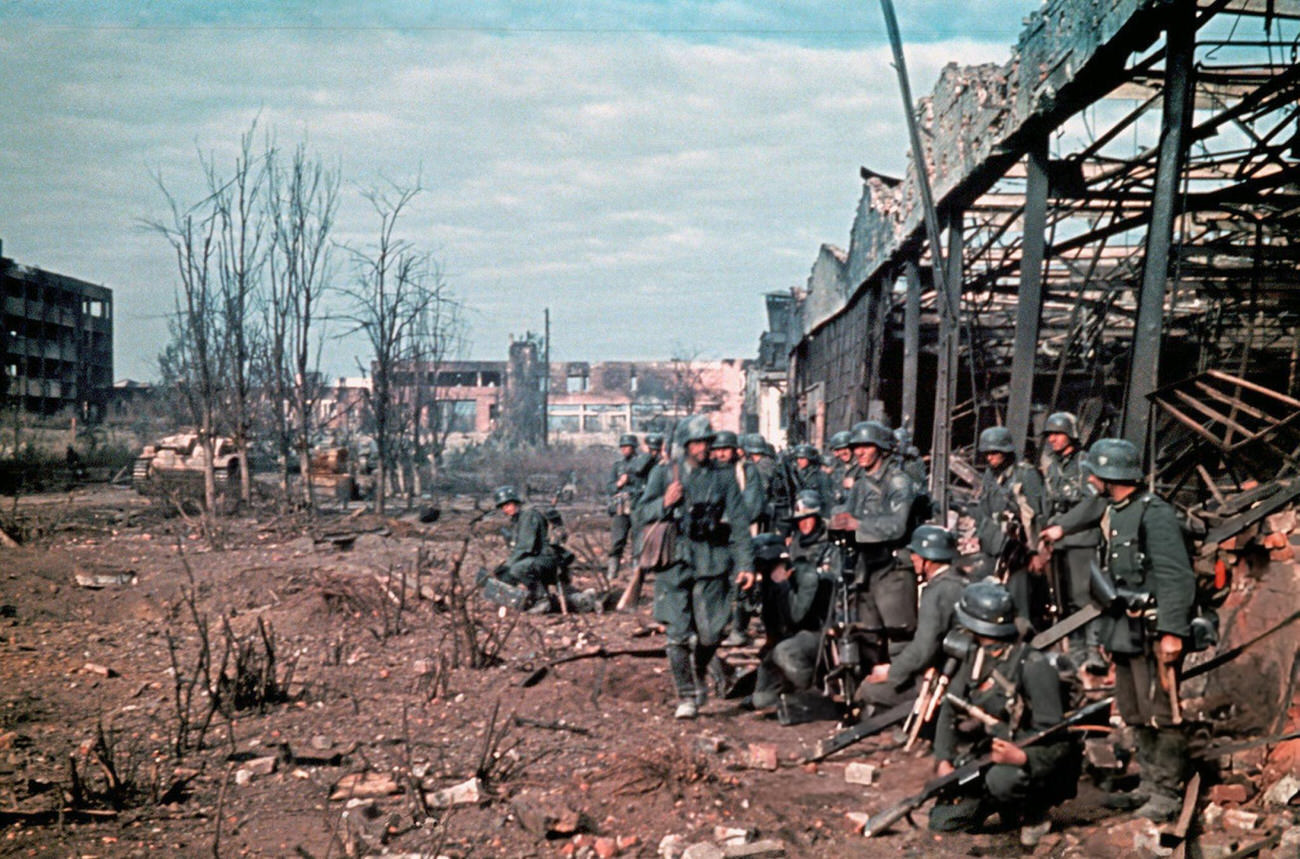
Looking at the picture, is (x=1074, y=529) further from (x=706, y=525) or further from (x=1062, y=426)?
(x=706, y=525)

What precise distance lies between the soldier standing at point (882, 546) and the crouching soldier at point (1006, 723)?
6.00 feet

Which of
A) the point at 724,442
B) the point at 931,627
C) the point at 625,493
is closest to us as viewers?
the point at 931,627

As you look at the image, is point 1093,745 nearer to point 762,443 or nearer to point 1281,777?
point 1281,777

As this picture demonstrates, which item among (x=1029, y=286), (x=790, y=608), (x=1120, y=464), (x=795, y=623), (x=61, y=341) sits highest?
(x=61, y=341)

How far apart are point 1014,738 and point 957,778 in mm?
319

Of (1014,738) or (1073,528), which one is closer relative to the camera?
(1014,738)

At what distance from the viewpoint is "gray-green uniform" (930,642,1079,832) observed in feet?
13.5

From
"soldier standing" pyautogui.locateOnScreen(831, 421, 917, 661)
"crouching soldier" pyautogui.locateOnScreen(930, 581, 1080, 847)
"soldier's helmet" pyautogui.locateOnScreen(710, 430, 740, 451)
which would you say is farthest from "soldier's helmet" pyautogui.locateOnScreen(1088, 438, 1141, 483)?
"soldier's helmet" pyautogui.locateOnScreen(710, 430, 740, 451)

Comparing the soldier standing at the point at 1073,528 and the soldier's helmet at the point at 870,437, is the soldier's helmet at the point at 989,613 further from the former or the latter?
the soldier's helmet at the point at 870,437

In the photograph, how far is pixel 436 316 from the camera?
84.4 ft

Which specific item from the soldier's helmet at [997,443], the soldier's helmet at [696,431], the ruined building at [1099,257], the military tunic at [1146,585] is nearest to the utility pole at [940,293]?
the ruined building at [1099,257]

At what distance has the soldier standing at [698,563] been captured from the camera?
657cm

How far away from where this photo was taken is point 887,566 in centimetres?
634

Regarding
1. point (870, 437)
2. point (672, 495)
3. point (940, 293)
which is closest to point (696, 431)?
point (672, 495)
